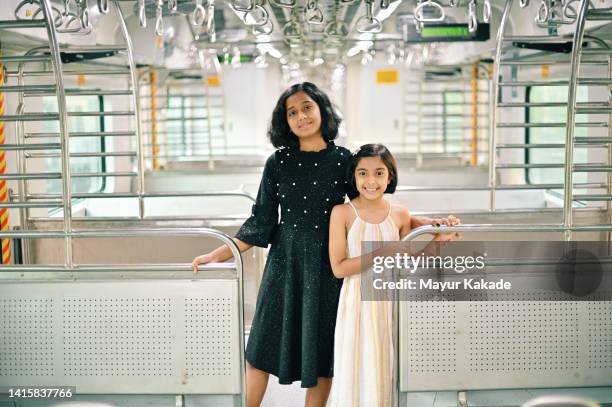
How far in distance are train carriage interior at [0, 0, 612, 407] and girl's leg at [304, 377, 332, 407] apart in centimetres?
33

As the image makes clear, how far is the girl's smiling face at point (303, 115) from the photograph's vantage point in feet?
11.7

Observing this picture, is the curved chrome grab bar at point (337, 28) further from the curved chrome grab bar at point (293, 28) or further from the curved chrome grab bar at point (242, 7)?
the curved chrome grab bar at point (242, 7)

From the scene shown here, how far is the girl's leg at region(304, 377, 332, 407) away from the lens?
3.69 meters

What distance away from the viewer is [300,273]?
359cm

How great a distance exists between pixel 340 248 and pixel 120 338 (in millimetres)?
1213

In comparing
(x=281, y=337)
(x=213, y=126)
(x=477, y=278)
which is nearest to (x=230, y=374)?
(x=281, y=337)

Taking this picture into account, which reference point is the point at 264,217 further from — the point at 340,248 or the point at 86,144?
the point at 86,144

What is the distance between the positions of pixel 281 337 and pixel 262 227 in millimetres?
514

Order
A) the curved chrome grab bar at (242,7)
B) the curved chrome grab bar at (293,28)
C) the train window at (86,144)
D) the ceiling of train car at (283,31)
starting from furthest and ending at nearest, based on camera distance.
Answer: the train window at (86,144) < the curved chrome grab bar at (293,28) < the ceiling of train car at (283,31) < the curved chrome grab bar at (242,7)

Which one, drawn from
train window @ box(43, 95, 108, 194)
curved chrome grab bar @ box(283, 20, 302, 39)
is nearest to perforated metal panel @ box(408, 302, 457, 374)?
curved chrome grab bar @ box(283, 20, 302, 39)

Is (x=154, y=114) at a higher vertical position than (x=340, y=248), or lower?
higher

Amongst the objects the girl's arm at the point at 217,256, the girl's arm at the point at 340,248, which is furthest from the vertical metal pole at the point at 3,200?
the girl's arm at the point at 340,248

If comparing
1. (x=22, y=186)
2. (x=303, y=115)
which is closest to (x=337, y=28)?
(x=22, y=186)

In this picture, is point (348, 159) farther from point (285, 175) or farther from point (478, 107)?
point (478, 107)
